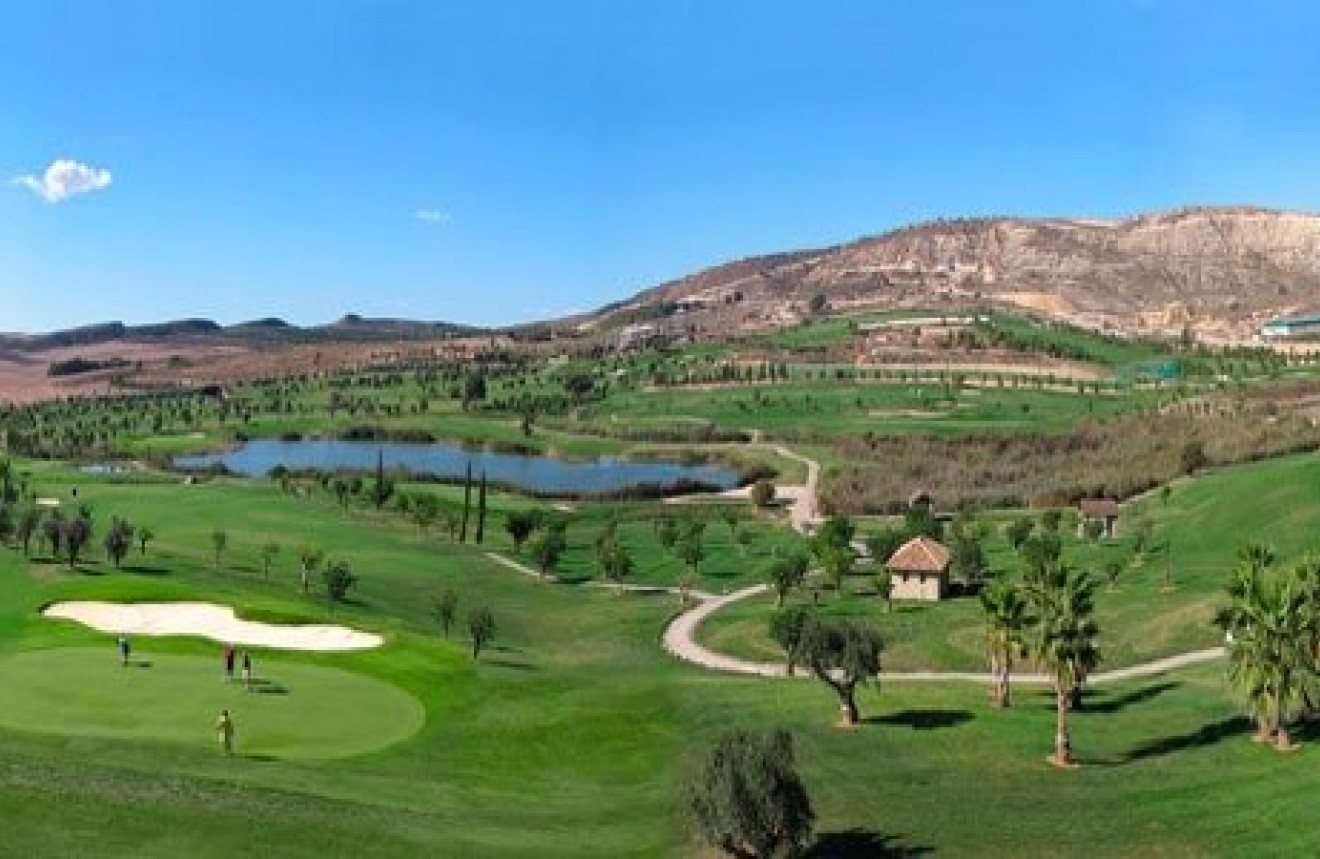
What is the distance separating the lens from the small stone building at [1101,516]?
405ft

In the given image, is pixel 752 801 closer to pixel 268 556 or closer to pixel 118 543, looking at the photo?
pixel 118 543

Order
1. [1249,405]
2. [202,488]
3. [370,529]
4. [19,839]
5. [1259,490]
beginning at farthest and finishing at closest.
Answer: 1. [1249,405]
2. [202,488]
3. [370,529]
4. [1259,490]
5. [19,839]

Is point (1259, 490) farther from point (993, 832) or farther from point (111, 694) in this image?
point (111, 694)

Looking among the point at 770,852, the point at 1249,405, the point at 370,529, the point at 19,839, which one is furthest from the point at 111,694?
the point at 1249,405

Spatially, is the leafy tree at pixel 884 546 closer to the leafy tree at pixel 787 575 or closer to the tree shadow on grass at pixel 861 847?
the leafy tree at pixel 787 575

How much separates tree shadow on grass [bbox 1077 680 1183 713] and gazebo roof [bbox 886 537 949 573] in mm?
32237

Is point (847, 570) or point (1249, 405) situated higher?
point (1249, 405)

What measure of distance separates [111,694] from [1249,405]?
6616 inches

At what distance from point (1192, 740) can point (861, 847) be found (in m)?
18.1

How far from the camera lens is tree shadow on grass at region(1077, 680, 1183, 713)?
63.6 m

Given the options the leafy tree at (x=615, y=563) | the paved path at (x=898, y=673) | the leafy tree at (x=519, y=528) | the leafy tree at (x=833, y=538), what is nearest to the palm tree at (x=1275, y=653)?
the paved path at (x=898, y=673)

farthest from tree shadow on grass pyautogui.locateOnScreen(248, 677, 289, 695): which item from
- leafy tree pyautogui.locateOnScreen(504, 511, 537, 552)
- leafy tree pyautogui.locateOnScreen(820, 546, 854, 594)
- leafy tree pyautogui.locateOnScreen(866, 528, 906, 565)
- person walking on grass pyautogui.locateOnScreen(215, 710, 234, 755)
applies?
leafy tree pyautogui.locateOnScreen(504, 511, 537, 552)

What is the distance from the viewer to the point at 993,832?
4566 cm

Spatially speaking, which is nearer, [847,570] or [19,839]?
[19,839]
